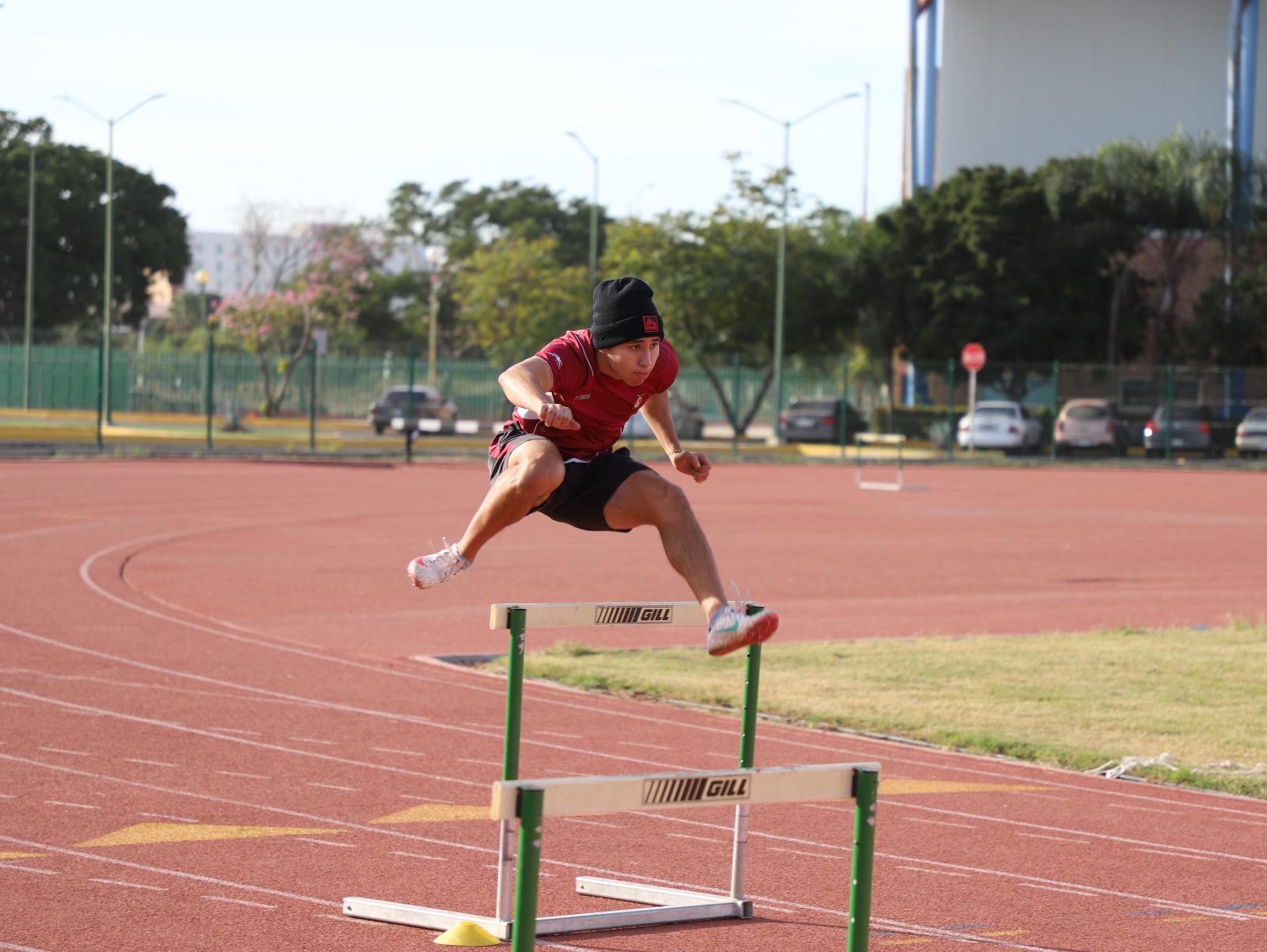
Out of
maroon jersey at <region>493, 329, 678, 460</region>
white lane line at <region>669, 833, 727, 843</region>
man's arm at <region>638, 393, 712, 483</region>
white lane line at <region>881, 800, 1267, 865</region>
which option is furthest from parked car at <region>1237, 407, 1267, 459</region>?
maroon jersey at <region>493, 329, 678, 460</region>

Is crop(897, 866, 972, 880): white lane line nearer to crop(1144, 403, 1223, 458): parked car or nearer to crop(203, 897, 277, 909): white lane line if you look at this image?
crop(203, 897, 277, 909): white lane line

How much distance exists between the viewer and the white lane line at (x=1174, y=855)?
271 inches

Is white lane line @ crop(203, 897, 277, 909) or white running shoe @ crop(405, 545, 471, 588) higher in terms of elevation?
white running shoe @ crop(405, 545, 471, 588)

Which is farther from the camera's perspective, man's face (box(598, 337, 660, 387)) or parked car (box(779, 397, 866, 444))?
parked car (box(779, 397, 866, 444))

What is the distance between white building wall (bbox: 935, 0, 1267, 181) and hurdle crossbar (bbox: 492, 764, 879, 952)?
58.0 metres

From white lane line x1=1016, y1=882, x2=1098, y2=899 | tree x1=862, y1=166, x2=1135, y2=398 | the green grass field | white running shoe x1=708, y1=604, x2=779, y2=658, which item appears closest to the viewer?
white running shoe x1=708, y1=604, x2=779, y2=658

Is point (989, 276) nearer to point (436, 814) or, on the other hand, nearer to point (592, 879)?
point (436, 814)

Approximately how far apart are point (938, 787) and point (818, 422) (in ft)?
123

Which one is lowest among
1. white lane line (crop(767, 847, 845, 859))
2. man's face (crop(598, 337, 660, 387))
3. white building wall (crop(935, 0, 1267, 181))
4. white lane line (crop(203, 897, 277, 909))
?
white lane line (crop(767, 847, 845, 859))

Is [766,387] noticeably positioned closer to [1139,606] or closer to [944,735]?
[1139,606]

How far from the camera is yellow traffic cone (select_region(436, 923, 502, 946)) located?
210 inches

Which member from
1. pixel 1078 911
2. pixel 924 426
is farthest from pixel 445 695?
pixel 924 426

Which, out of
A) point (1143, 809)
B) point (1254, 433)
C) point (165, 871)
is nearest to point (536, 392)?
point (165, 871)

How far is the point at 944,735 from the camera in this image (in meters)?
9.26
